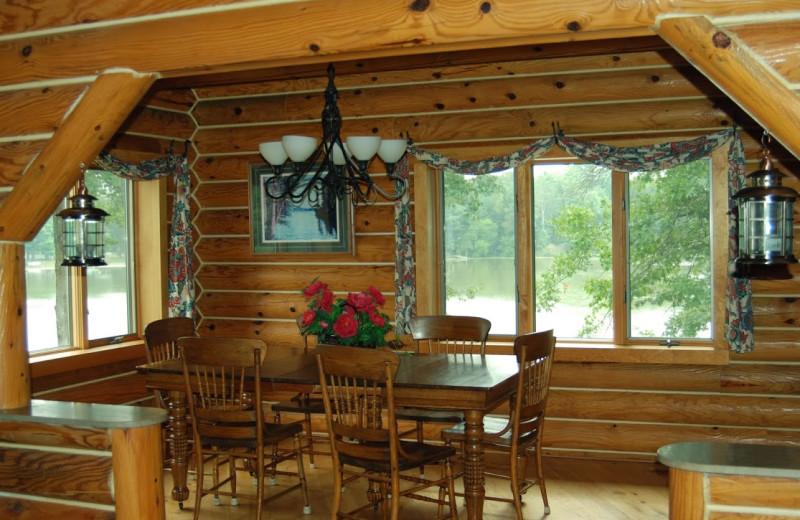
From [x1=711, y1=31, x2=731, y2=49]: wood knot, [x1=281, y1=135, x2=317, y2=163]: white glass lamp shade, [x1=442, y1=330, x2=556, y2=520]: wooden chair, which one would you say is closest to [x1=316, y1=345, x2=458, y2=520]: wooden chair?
[x1=442, y1=330, x2=556, y2=520]: wooden chair

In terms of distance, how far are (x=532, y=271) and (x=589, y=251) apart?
0.40 metres

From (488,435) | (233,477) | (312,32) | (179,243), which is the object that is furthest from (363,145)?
(179,243)

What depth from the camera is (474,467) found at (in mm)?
3930

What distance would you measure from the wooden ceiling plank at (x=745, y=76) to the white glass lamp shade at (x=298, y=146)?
6.48 feet

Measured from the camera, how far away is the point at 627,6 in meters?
2.67

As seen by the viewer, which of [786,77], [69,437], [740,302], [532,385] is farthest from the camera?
[740,302]

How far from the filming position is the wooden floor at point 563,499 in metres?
4.54

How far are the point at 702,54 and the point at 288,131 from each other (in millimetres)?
3970

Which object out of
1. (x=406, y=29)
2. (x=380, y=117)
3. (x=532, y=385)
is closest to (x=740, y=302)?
(x=532, y=385)

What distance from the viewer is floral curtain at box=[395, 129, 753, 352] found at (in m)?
5.09

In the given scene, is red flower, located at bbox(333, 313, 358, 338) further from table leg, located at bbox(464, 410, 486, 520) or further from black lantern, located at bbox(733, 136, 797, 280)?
black lantern, located at bbox(733, 136, 797, 280)

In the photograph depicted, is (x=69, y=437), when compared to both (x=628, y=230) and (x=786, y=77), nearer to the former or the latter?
(x=786, y=77)

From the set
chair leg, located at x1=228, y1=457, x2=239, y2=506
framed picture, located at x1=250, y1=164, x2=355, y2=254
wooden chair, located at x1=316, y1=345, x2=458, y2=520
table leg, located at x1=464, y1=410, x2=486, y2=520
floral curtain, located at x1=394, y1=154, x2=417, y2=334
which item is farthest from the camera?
framed picture, located at x1=250, y1=164, x2=355, y2=254

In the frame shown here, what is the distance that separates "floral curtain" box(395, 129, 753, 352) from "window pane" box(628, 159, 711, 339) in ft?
0.73
